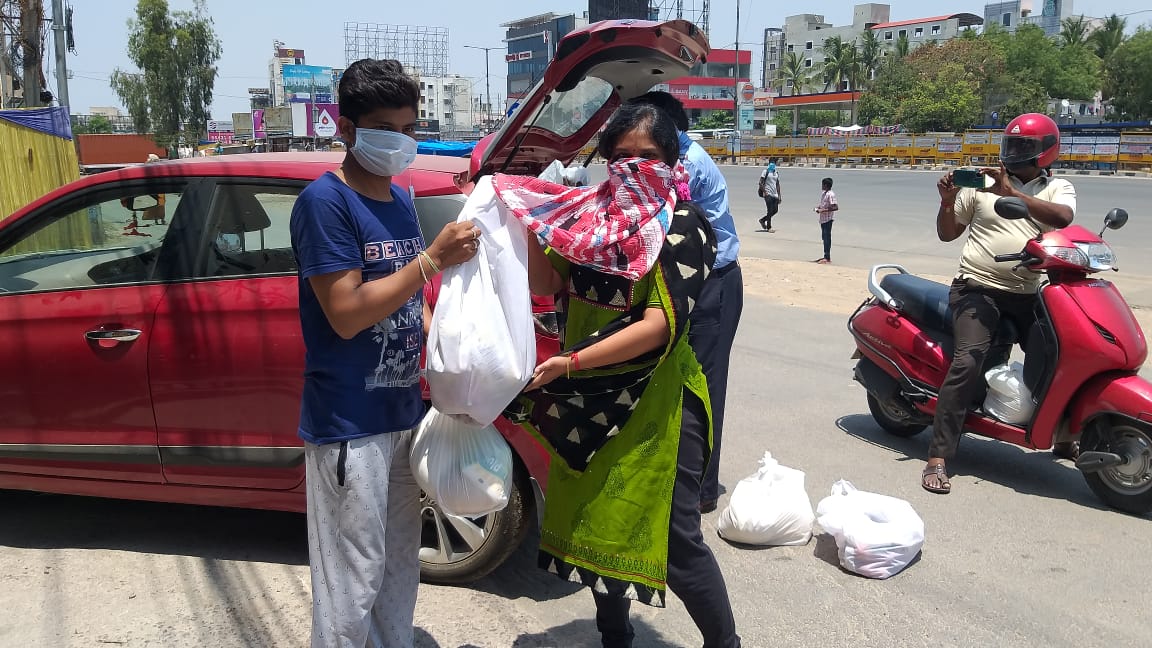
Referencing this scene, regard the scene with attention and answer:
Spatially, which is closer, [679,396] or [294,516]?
[679,396]

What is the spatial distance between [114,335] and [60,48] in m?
18.3

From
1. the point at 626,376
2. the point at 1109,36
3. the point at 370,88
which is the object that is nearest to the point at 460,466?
the point at 626,376

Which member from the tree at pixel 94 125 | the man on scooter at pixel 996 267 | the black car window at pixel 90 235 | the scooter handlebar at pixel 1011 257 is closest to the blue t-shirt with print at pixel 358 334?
the black car window at pixel 90 235

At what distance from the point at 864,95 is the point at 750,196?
4977 centimetres

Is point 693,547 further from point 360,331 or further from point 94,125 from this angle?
point 94,125

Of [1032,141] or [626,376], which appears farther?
[1032,141]

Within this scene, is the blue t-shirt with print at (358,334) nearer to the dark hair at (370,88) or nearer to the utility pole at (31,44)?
the dark hair at (370,88)

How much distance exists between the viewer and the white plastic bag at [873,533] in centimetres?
361

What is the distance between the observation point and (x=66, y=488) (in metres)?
3.73

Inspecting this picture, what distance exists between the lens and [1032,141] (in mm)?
4434

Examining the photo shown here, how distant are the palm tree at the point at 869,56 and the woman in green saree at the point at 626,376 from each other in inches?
3586

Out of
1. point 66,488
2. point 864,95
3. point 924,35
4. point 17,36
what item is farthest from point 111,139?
point 924,35

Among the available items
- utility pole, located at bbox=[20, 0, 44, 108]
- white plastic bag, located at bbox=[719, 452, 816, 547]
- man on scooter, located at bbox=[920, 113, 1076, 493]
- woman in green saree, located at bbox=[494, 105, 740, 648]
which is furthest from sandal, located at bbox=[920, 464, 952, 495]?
utility pole, located at bbox=[20, 0, 44, 108]

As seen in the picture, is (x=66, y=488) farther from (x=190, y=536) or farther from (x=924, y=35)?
(x=924, y=35)
